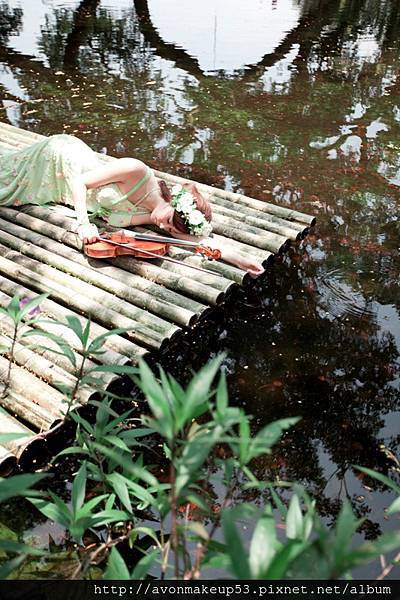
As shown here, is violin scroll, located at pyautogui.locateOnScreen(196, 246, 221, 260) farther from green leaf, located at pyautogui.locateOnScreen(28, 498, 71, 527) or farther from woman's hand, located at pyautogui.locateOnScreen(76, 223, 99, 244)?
green leaf, located at pyautogui.locateOnScreen(28, 498, 71, 527)

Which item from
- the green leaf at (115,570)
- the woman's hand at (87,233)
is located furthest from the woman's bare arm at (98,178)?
the green leaf at (115,570)

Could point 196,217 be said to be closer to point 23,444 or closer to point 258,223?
point 258,223

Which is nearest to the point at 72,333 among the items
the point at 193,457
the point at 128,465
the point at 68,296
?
the point at 68,296

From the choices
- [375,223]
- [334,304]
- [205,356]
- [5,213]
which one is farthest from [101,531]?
[375,223]

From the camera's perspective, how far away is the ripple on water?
3.71 m

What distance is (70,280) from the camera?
3336 millimetres

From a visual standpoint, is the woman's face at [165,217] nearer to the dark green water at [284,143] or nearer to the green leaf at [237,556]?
the dark green water at [284,143]

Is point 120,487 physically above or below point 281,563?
below

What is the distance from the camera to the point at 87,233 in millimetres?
3449

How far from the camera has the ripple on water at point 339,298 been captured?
3713 mm

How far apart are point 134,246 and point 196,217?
1.52 feet

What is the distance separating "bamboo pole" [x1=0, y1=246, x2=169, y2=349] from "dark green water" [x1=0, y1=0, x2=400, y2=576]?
0.34m

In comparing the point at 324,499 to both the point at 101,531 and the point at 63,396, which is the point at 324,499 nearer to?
→ the point at 101,531

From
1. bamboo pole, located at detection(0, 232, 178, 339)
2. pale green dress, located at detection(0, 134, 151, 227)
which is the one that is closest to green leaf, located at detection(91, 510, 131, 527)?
bamboo pole, located at detection(0, 232, 178, 339)
